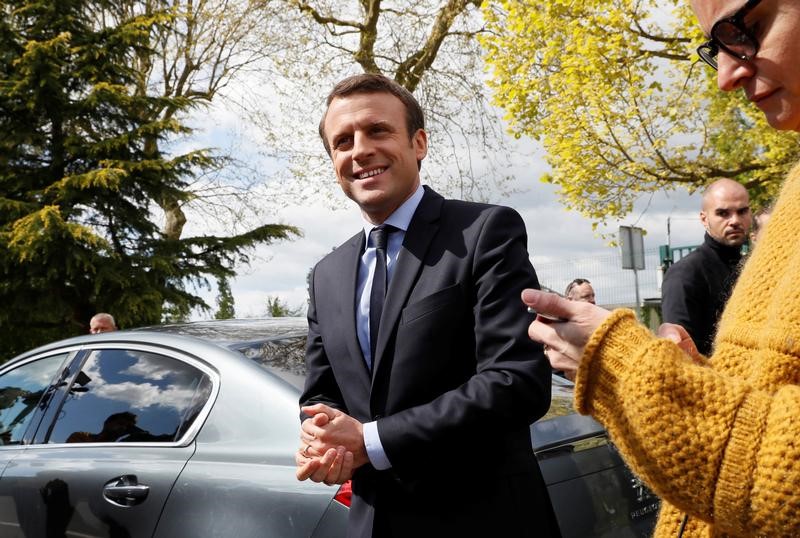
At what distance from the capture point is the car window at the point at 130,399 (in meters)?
3.05

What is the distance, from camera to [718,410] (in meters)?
1.02

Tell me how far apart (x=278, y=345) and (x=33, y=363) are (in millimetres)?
1616

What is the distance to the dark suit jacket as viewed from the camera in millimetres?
1854

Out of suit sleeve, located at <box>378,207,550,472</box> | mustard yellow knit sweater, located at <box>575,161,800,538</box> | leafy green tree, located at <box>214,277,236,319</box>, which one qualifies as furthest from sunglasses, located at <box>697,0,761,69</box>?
leafy green tree, located at <box>214,277,236,319</box>

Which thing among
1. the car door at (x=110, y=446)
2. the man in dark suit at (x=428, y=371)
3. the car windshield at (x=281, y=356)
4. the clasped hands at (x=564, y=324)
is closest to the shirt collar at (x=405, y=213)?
the man in dark suit at (x=428, y=371)

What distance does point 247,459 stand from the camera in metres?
2.71

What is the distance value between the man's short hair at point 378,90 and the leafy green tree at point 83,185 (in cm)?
1233

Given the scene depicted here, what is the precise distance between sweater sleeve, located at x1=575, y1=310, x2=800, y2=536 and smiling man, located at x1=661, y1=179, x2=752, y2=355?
348 cm

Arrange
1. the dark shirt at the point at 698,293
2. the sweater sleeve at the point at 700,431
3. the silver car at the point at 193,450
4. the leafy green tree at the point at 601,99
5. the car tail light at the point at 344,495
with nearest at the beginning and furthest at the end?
the sweater sleeve at the point at 700,431 → the car tail light at the point at 344,495 → the silver car at the point at 193,450 → the dark shirt at the point at 698,293 → the leafy green tree at the point at 601,99

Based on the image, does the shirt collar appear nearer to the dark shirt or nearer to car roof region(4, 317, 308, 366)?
car roof region(4, 317, 308, 366)

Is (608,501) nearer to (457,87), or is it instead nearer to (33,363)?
(33,363)

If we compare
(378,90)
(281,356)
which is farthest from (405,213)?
(281,356)

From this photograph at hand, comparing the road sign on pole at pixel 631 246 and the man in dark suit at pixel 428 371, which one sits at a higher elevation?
the man in dark suit at pixel 428 371

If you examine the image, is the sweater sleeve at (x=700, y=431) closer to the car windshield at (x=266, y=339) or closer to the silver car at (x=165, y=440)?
the silver car at (x=165, y=440)
